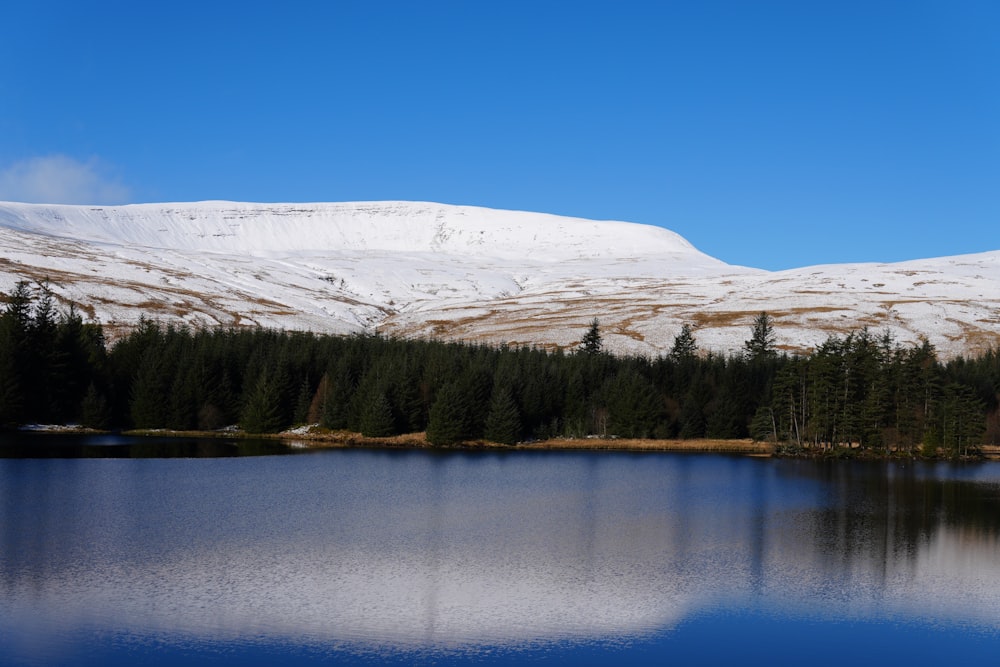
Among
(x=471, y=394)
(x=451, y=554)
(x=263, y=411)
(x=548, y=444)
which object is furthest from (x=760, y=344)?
(x=451, y=554)

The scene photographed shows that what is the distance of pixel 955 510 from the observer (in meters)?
54.4

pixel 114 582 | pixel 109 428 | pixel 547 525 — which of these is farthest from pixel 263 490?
pixel 109 428

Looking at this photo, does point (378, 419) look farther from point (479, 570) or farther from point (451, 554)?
point (479, 570)

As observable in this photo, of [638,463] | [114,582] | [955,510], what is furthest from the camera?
[638,463]

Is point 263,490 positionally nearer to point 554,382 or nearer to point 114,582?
point 114,582

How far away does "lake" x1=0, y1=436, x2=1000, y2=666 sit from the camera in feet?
86.7

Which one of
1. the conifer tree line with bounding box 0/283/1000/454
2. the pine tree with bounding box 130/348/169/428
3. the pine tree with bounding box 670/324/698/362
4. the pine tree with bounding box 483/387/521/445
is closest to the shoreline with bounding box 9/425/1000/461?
the pine tree with bounding box 483/387/521/445

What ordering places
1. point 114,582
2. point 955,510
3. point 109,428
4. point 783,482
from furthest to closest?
point 109,428 < point 783,482 < point 955,510 < point 114,582

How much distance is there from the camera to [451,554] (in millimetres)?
38250

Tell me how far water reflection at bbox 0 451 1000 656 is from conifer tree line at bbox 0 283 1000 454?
107 feet

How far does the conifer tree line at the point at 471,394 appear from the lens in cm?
9744

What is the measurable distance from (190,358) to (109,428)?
1165 centimetres

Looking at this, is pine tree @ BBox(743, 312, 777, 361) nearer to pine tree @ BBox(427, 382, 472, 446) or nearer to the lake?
pine tree @ BBox(427, 382, 472, 446)

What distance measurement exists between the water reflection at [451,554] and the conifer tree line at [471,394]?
3265 cm
